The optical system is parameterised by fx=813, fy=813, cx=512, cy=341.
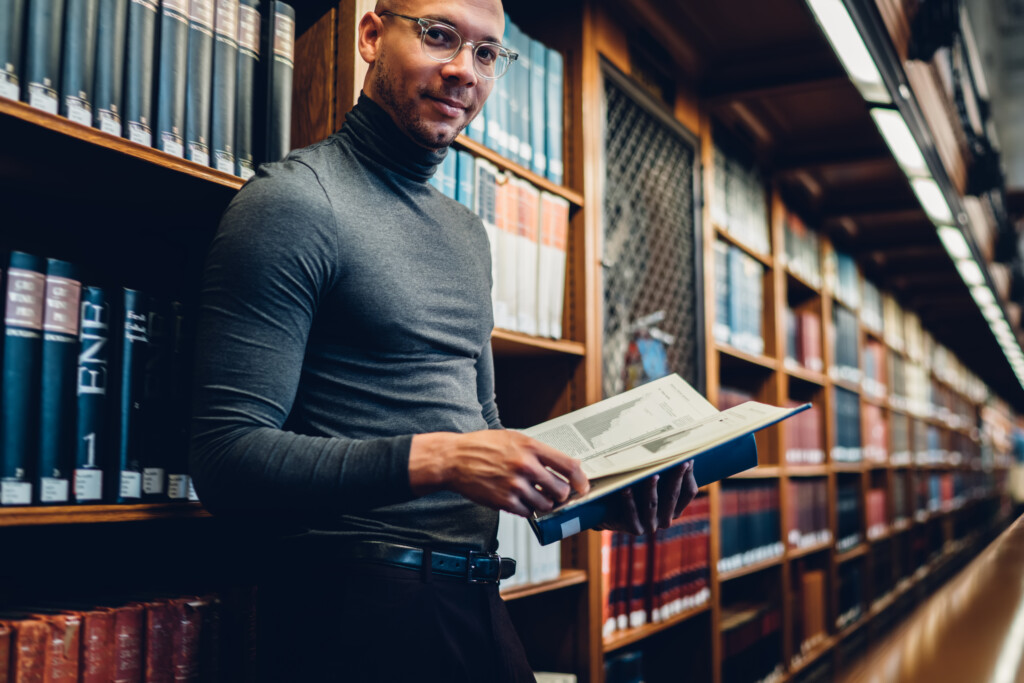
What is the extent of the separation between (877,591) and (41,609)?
483 centimetres

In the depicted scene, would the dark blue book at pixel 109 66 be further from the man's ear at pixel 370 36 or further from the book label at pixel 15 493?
the book label at pixel 15 493

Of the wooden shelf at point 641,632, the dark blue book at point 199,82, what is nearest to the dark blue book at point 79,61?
the dark blue book at point 199,82

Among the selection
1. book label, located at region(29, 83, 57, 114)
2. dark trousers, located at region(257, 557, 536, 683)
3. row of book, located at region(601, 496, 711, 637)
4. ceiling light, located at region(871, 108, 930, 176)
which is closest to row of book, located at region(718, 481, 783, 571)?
row of book, located at region(601, 496, 711, 637)

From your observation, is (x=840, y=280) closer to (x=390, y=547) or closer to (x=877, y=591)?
(x=877, y=591)

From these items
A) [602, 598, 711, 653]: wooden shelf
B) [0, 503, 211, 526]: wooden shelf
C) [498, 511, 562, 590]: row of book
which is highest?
[0, 503, 211, 526]: wooden shelf

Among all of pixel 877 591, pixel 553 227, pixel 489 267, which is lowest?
pixel 877 591

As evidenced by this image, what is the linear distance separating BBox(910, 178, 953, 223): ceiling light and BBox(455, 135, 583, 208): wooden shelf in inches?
67.1

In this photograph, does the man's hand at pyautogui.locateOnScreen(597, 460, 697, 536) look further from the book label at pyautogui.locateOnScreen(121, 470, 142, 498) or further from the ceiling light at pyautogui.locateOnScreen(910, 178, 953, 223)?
the ceiling light at pyautogui.locateOnScreen(910, 178, 953, 223)

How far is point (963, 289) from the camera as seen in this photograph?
589cm

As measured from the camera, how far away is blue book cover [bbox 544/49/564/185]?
190 centimetres

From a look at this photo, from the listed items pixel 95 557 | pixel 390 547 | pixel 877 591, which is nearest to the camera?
pixel 390 547

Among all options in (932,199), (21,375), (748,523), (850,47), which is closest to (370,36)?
(21,375)

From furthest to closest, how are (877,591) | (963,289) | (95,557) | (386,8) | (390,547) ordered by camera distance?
(963,289) < (877,591) < (95,557) < (386,8) < (390,547)

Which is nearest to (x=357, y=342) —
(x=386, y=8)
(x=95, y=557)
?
(x=386, y=8)
